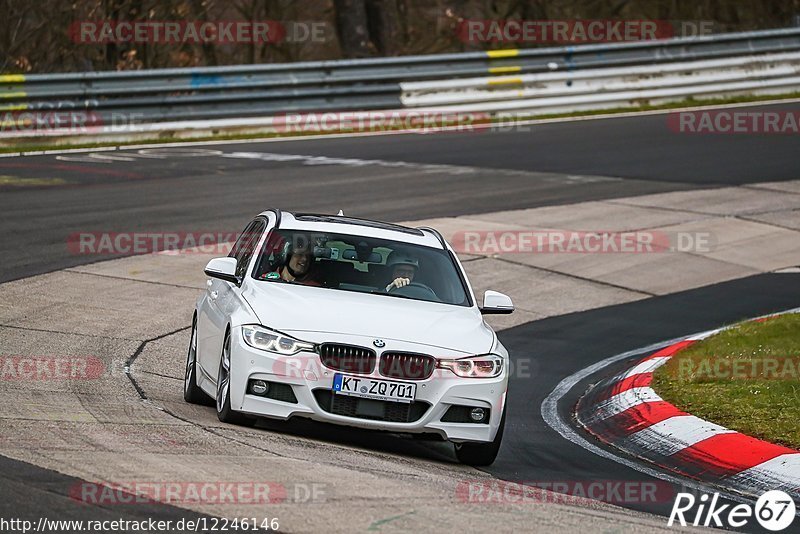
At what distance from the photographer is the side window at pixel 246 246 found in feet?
32.5

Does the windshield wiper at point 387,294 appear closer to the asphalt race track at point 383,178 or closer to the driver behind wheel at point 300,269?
the driver behind wheel at point 300,269

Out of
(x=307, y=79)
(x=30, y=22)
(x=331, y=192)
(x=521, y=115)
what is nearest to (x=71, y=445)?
(x=331, y=192)

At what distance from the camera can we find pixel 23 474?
6.62 metres

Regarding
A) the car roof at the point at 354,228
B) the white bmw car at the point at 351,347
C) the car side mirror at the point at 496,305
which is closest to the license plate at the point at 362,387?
the white bmw car at the point at 351,347

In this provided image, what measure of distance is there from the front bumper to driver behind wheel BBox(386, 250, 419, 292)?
48.6 inches

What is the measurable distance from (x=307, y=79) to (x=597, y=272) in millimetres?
10675

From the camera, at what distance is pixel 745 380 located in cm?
1084

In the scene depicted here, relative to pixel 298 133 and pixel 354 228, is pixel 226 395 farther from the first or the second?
pixel 298 133

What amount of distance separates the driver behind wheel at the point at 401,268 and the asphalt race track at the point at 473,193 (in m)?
1.12

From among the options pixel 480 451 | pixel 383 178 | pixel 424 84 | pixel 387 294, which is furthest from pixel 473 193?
pixel 480 451

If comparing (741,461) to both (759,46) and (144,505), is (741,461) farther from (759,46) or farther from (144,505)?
(759,46)

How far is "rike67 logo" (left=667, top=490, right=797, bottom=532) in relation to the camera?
7.48 m

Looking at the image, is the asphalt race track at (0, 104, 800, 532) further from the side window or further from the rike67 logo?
the side window

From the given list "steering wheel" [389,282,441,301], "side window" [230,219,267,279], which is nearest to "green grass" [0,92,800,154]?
"side window" [230,219,267,279]
